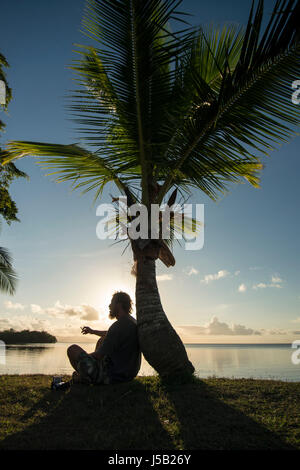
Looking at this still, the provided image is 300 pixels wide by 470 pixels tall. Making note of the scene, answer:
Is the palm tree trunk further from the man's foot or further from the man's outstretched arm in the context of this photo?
the man's foot

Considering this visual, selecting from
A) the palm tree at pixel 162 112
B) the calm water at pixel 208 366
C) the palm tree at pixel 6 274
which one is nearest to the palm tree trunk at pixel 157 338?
the palm tree at pixel 162 112

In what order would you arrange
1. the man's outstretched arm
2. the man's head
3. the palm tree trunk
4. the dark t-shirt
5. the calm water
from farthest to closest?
the calm water → the man's outstretched arm → the man's head → the palm tree trunk → the dark t-shirt

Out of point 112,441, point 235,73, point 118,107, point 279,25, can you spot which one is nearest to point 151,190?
point 118,107

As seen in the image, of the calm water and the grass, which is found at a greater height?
the grass

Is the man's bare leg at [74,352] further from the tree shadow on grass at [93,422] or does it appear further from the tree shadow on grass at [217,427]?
the tree shadow on grass at [217,427]

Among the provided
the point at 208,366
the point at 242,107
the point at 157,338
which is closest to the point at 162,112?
the point at 242,107

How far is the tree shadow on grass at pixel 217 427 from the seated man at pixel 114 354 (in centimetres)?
97

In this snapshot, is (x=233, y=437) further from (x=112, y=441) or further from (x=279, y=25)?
(x=279, y=25)

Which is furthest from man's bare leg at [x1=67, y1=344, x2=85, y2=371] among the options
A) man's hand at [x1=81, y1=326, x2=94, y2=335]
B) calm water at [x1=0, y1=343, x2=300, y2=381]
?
calm water at [x1=0, y1=343, x2=300, y2=381]

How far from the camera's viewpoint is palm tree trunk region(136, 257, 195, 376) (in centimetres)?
469

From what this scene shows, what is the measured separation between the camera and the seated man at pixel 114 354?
4324 mm

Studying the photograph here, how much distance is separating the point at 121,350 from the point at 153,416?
4.92 feet

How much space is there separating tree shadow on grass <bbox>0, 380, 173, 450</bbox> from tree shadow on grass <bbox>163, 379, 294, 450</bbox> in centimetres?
26

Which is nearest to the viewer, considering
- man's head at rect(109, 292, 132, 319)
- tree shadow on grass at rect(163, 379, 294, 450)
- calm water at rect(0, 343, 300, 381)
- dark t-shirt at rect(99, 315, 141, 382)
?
tree shadow on grass at rect(163, 379, 294, 450)
